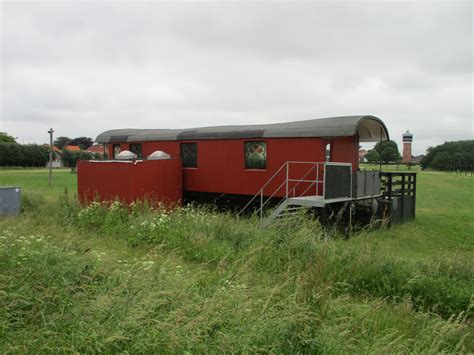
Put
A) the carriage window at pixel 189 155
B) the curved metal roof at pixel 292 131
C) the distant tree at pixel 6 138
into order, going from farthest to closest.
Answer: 1. the distant tree at pixel 6 138
2. the carriage window at pixel 189 155
3. the curved metal roof at pixel 292 131

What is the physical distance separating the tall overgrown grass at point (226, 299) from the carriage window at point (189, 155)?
8.04 m

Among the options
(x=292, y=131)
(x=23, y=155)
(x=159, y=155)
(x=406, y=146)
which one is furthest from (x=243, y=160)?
(x=406, y=146)

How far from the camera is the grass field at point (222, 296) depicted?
3.13m

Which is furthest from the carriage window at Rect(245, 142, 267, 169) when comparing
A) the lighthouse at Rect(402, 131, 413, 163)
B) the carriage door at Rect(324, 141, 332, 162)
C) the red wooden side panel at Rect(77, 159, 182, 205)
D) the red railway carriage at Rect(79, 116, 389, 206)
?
the lighthouse at Rect(402, 131, 413, 163)

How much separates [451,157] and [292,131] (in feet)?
325

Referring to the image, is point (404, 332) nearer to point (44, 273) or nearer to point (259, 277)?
point (259, 277)

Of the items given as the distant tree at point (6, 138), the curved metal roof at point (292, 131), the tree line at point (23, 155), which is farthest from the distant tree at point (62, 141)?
the curved metal roof at point (292, 131)

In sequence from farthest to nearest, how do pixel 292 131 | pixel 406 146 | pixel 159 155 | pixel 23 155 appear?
pixel 406 146 → pixel 23 155 → pixel 159 155 → pixel 292 131

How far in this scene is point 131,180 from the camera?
43.5 ft

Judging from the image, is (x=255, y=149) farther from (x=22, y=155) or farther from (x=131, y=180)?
(x=22, y=155)

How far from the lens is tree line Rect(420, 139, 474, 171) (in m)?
93.3

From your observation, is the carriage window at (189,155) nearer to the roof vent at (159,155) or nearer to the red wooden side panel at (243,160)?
the red wooden side panel at (243,160)

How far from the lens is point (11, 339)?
116 inches

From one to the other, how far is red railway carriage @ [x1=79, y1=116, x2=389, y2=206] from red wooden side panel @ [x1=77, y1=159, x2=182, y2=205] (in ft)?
0.71
